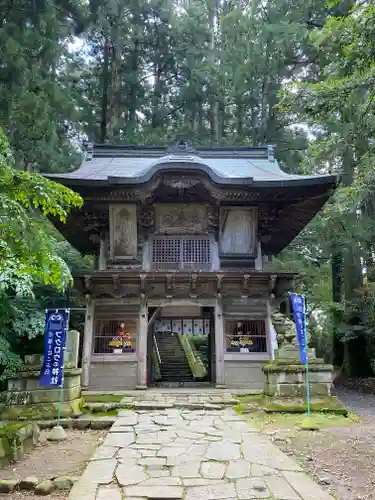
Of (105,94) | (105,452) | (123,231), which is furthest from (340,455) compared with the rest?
(105,94)

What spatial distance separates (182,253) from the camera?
1090cm

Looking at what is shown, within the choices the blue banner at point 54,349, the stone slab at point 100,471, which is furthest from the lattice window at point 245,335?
the stone slab at point 100,471

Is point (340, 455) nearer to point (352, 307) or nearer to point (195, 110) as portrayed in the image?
point (352, 307)

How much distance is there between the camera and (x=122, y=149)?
13680 millimetres

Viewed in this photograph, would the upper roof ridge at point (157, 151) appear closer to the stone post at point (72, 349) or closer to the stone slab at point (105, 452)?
the stone post at point (72, 349)

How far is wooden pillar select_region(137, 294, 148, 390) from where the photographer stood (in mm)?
9453

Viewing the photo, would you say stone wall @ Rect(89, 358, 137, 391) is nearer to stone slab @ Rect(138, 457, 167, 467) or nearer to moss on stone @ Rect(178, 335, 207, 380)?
stone slab @ Rect(138, 457, 167, 467)

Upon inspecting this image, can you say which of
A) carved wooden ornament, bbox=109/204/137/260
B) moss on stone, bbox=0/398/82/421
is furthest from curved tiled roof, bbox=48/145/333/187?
moss on stone, bbox=0/398/82/421

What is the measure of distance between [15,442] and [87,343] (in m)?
5.00

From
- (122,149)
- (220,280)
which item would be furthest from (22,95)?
(220,280)

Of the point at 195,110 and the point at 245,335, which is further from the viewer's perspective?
the point at 195,110

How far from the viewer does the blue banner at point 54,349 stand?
6.88 meters

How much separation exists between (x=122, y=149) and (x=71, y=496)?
11.9 m

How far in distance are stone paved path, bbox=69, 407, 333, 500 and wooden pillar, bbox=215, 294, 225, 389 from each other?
3.35 metres
